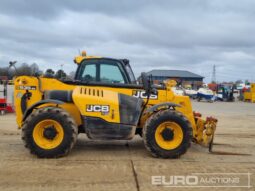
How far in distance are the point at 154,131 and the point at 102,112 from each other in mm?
1137

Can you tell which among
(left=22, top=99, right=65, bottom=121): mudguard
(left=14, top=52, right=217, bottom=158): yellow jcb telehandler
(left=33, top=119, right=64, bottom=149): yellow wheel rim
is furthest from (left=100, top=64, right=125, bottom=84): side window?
(left=33, top=119, right=64, bottom=149): yellow wheel rim

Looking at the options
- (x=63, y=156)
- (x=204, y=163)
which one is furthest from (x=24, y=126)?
(x=204, y=163)

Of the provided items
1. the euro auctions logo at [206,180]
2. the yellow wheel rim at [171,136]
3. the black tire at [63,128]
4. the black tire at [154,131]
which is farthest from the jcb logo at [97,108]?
the euro auctions logo at [206,180]

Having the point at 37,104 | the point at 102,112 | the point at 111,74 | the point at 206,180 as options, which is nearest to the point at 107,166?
the point at 102,112

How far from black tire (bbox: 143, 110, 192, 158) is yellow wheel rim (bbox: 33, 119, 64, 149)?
5.67ft

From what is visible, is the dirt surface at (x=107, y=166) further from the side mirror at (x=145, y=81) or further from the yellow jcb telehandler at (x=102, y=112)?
the side mirror at (x=145, y=81)

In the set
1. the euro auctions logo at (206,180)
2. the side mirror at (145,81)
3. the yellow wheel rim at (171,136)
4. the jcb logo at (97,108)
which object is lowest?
the euro auctions logo at (206,180)

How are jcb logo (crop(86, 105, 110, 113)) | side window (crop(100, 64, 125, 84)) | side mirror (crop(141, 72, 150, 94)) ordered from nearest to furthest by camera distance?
jcb logo (crop(86, 105, 110, 113)) → side mirror (crop(141, 72, 150, 94)) → side window (crop(100, 64, 125, 84))

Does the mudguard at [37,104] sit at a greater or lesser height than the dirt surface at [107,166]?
greater

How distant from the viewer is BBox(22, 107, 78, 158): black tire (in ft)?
23.2

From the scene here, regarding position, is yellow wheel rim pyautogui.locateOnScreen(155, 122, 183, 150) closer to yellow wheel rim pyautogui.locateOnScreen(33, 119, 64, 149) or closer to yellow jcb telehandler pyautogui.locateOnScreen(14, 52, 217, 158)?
yellow jcb telehandler pyautogui.locateOnScreen(14, 52, 217, 158)

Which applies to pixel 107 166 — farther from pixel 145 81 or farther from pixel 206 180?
pixel 145 81

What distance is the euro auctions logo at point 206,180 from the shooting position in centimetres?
562

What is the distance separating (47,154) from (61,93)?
54.6 inches
